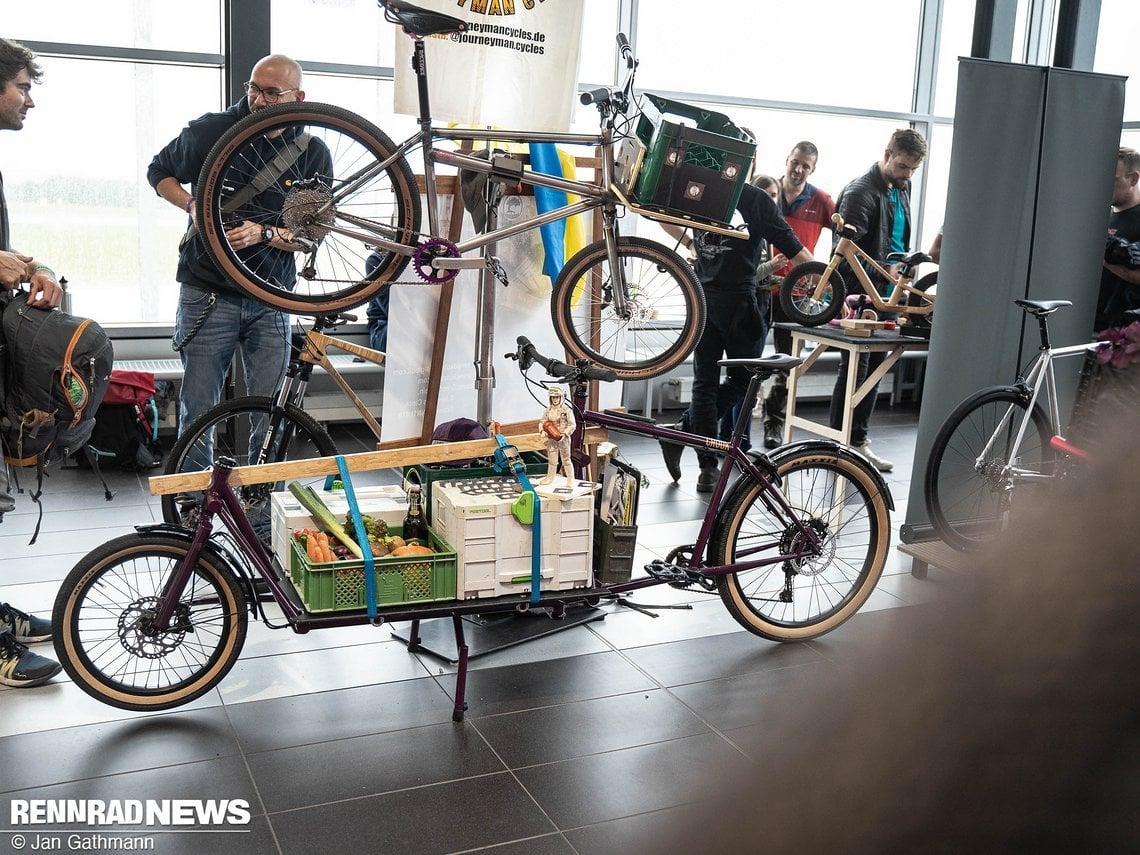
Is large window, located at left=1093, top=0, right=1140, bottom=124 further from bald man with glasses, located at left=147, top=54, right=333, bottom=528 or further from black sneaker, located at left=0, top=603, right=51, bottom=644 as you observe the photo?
black sneaker, located at left=0, top=603, right=51, bottom=644

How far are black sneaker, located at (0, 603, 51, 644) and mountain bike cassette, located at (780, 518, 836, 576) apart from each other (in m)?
2.49

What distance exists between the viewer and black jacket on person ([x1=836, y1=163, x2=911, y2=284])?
5949mm

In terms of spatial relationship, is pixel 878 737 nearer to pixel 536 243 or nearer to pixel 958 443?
pixel 536 243

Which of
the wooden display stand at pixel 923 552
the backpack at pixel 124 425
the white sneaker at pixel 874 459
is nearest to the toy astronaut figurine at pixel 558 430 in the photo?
the wooden display stand at pixel 923 552

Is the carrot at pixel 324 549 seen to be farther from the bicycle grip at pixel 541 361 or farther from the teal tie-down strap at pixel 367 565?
the bicycle grip at pixel 541 361

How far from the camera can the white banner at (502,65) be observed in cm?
360

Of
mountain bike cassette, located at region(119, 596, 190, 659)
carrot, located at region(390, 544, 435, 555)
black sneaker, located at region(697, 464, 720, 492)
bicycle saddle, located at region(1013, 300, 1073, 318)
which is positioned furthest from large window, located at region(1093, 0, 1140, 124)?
mountain bike cassette, located at region(119, 596, 190, 659)

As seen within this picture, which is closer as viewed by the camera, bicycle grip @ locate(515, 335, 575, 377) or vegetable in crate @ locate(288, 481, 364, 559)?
vegetable in crate @ locate(288, 481, 364, 559)

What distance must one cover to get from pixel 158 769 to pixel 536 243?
89.3 inches

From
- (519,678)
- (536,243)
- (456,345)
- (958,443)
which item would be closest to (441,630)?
(519,678)

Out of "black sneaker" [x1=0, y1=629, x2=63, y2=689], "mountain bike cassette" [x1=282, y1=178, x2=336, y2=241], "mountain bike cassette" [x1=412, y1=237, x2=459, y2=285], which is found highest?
"mountain bike cassette" [x1=282, y1=178, x2=336, y2=241]

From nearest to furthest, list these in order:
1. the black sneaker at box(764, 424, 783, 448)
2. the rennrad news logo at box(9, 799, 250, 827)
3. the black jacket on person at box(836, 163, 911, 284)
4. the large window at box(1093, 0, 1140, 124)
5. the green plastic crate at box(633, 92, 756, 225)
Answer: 1. the rennrad news logo at box(9, 799, 250, 827)
2. the green plastic crate at box(633, 92, 756, 225)
3. the black jacket on person at box(836, 163, 911, 284)
4. the black sneaker at box(764, 424, 783, 448)
5. the large window at box(1093, 0, 1140, 124)

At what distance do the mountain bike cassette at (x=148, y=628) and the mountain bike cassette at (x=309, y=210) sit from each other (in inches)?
44.1

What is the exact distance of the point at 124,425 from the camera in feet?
20.0
